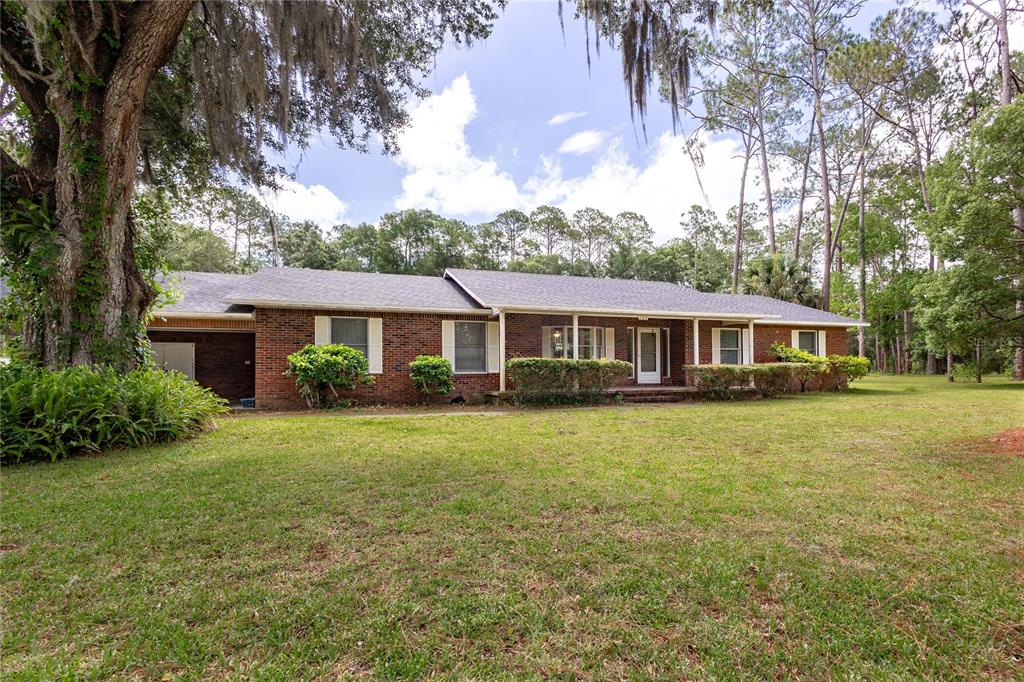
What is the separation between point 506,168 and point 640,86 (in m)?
14.5

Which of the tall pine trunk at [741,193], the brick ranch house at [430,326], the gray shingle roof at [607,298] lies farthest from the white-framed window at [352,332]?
the tall pine trunk at [741,193]

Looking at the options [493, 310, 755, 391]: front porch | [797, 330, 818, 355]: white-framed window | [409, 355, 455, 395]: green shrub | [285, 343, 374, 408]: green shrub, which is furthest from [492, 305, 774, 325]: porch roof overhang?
[285, 343, 374, 408]: green shrub

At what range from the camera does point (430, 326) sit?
40.6 ft

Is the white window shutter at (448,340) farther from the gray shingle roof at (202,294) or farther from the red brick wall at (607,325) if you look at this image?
the gray shingle roof at (202,294)

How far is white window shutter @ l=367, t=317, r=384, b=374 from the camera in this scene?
464 inches

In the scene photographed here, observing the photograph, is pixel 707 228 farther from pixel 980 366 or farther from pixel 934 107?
pixel 980 366

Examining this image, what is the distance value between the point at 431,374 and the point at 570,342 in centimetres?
475

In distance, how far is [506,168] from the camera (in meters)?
20.1

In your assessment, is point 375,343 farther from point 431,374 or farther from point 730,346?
point 730,346

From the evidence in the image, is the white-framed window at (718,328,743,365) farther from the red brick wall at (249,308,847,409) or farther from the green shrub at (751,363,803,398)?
the green shrub at (751,363,803,398)

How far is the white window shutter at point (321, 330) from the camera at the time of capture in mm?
11336

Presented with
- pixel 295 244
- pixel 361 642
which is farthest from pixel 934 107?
pixel 295 244

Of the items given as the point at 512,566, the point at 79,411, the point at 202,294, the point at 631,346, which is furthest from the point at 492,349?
the point at 512,566

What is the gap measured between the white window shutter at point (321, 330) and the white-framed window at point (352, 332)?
147mm
